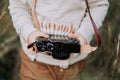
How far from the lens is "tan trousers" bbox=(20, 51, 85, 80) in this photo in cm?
215

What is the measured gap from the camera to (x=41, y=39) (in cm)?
192

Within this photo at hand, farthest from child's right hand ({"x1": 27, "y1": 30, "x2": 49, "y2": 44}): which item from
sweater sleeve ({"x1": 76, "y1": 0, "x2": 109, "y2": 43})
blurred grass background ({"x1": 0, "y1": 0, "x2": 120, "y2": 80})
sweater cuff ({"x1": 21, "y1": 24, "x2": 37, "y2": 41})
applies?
blurred grass background ({"x1": 0, "y1": 0, "x2": 120, "y2": 80})

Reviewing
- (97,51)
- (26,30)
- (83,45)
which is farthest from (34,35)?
(97,51)

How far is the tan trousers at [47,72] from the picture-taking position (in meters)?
2.15

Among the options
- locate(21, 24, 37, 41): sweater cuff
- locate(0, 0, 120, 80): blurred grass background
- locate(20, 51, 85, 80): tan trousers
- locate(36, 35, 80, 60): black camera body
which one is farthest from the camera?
locate(0, 0, 120, 80): blurred grass background

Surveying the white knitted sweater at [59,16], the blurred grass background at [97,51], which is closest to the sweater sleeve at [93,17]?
the white knitted sweater at [59,16]

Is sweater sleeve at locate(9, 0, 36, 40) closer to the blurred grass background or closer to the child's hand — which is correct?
the child's hand

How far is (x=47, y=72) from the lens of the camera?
2.16 metres

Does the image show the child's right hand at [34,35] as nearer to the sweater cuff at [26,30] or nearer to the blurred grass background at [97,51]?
the sweater cuff at [26,30]

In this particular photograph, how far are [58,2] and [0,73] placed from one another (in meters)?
1.33

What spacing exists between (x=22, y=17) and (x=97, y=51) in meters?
1.24

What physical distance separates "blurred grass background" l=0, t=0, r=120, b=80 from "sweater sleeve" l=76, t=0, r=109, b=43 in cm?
92

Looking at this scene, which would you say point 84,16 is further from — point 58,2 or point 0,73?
point 0,73

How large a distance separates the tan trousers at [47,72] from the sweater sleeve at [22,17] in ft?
0.52
